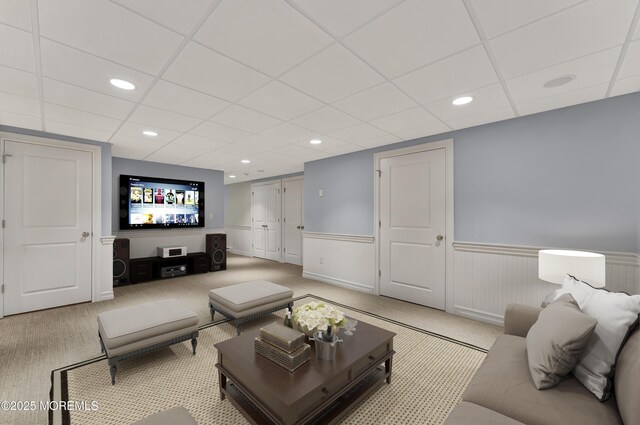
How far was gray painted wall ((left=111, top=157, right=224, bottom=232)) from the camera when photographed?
17.3 feet

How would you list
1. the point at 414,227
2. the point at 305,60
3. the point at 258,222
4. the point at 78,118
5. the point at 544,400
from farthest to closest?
the point at 258,222 < the point at 414,227 < the point at 78,118 < the point at 305,60 < the point at 544,400

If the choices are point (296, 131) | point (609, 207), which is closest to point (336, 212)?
point (296, 131)

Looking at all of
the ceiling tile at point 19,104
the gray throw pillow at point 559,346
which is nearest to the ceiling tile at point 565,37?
the gray throw pillow at point 559,346

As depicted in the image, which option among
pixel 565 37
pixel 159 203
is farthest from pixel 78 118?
pixel 565 37

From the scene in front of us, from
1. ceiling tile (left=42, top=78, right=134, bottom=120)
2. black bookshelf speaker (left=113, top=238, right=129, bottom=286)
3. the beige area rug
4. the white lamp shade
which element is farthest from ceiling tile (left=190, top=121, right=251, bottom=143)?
the white lamp shade

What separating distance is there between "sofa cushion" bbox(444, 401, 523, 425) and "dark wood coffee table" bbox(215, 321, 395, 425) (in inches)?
26.9

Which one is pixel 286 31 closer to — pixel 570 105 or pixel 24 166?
pixel 570 105

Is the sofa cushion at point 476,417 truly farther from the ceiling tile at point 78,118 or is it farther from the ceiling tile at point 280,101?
the ceiling tile at point 78,118

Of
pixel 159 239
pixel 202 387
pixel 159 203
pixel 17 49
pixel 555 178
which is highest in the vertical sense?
pixel 17 49

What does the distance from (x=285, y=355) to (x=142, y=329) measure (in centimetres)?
138

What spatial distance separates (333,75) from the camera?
219 centimetres

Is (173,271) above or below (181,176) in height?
below

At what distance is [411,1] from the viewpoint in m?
1.46

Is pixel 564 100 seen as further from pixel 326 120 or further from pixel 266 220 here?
pixel 266 220
